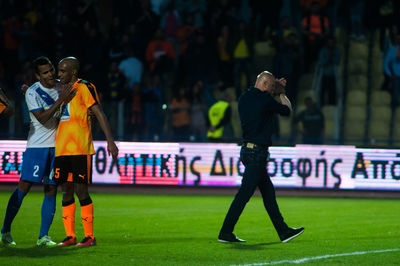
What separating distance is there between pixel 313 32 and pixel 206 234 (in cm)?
1195

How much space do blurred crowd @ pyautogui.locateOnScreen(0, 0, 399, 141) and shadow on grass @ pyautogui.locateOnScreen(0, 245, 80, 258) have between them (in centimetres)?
1098

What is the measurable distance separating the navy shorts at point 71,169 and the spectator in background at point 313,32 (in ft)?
44.2

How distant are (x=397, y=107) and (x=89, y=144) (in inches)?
497

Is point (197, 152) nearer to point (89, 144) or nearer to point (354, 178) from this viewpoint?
point (354, 178)

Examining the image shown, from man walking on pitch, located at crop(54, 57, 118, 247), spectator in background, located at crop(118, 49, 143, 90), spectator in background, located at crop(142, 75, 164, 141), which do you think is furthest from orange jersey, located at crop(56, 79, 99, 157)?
spectator in background, located at crop(118, 49, 143, 90)

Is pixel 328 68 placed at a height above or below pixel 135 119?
above

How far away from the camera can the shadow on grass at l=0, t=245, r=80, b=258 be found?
29.3 ft

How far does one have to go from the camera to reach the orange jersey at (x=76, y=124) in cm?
944

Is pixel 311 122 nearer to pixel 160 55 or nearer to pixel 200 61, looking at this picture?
pixel 200 61

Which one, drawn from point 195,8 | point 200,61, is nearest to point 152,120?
point 200,61

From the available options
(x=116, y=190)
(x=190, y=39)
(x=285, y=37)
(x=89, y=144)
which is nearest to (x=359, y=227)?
(x=89, y=144)

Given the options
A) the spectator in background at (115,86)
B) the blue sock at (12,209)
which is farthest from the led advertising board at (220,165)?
the blue sock at (12,209)

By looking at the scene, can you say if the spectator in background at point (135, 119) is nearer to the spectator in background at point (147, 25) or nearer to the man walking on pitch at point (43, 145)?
the spectator in background at point (147, 25)

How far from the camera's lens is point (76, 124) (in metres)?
9.48
